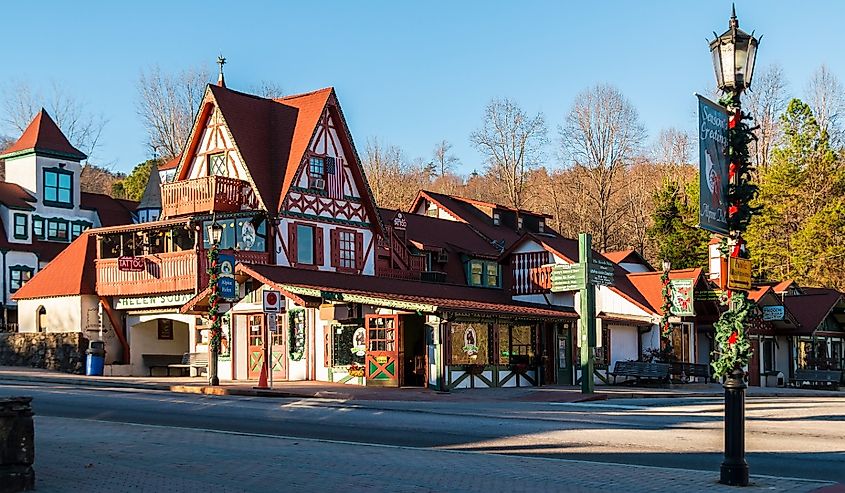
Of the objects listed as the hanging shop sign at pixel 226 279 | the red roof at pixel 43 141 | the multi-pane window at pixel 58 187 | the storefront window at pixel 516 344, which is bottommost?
the storefront window at pixel 516 344

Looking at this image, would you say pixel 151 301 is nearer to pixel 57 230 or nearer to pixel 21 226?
pixel 21 226

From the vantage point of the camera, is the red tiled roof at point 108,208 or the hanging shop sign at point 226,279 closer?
the hanging shop sign at point 226,279

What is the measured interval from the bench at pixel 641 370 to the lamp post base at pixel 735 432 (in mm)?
28717

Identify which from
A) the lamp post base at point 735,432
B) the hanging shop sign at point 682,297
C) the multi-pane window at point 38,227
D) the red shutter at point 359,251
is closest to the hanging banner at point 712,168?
the lamp post base at point 735,432

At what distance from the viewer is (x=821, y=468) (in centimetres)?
1443

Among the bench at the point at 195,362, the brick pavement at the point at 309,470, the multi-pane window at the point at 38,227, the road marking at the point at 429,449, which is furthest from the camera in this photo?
the multi-pane window at the point at 38,227

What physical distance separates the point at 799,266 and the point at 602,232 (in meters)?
13.8

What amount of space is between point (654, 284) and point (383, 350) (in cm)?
1599

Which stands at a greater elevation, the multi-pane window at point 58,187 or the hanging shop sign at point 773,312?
the multi-pane window at point 58,187

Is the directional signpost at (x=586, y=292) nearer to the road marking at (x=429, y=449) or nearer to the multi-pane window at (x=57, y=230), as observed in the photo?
the road marking at (x=429, y=449)

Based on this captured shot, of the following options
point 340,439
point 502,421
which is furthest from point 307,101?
point 340,439

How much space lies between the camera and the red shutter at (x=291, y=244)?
132 feet

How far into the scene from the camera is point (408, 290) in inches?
1587

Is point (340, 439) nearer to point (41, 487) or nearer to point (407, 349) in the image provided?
point (41, 487)
